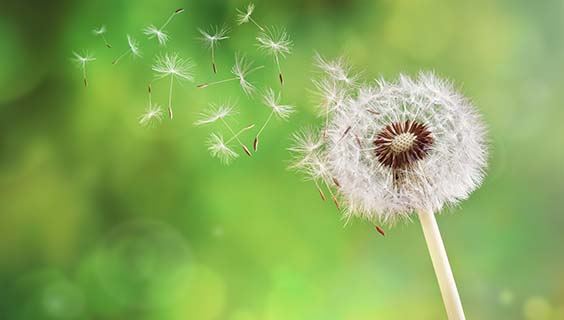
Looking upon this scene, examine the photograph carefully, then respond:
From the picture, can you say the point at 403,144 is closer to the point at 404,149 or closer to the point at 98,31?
the point at 404,149

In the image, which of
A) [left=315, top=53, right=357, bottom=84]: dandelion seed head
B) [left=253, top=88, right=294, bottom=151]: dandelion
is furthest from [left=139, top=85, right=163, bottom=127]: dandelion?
[left=315, top=53, right=357, bottom=84]: dandelion seed head

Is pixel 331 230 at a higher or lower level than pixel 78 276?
higher

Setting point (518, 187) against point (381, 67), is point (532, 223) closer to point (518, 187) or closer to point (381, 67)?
point (518, 187)

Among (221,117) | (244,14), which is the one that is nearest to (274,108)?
(221,117)

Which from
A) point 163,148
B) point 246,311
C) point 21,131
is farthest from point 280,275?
point 21,131

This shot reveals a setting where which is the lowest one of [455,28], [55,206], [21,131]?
[55,206]

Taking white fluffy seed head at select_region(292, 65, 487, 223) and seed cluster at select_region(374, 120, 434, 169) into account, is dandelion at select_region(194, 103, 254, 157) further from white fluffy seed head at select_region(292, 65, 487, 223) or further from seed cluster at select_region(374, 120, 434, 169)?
seed cluster at select_region(374, 120, 434, 169)
